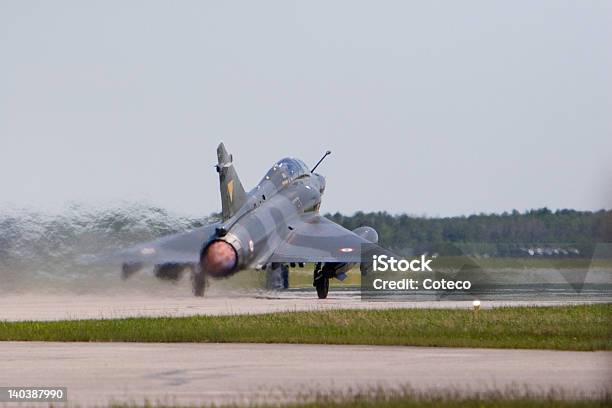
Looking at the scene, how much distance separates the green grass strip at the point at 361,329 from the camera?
32750 millimetres

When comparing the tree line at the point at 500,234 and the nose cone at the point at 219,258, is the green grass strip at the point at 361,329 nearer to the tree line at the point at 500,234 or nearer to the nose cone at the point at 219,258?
the nose cone at the point at 219,258

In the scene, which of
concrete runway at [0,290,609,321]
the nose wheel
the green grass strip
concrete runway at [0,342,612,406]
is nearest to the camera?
concrete runway at [0,342,612,406]

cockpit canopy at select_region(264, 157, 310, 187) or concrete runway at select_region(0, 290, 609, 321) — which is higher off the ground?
cockpit canopy at select_region(264, 157, 310, 187)

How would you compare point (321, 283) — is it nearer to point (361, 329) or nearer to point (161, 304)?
point (161, 304)

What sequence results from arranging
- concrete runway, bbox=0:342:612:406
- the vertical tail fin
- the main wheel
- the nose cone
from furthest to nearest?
the vertical tail fin
the main wheel
the nose cone
concrete runway, bbox=0:342:612:406

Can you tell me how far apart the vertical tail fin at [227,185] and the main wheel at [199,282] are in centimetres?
381

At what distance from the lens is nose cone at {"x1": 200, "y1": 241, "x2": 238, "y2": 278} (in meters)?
54.5

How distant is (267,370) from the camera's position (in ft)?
84.7

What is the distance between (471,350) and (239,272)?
92.9 feet

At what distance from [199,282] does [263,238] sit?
4413 millimetres

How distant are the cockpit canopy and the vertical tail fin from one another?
5.73 m

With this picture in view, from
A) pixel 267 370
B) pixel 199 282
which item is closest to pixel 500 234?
pixel 199 282

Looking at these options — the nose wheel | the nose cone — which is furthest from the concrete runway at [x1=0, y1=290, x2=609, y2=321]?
the nose wheel

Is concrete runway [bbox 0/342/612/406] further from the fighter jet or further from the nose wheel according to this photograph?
the nose wheel
